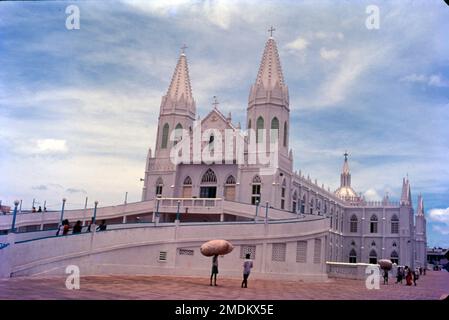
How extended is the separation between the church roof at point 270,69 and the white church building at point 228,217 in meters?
0.11

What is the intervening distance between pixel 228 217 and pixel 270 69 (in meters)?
17.3

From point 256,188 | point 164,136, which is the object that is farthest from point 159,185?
point 256,188

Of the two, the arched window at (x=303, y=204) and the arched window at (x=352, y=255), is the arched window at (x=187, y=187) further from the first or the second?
the arched window at (x=352, y=255)

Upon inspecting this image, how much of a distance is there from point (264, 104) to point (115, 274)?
88.6ft

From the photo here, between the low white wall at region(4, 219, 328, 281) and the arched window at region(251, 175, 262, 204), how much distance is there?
1351 centimetres

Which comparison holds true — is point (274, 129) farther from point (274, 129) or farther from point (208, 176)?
point (208, 176)

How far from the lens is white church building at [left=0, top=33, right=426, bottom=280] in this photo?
21.5m

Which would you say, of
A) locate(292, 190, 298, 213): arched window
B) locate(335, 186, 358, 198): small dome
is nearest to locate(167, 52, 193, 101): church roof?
locate(292, 190, 298, 213): arched window

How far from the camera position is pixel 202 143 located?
142ft

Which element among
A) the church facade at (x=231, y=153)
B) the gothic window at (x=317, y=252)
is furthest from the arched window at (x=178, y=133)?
the gothic window at (x=317, y=252)

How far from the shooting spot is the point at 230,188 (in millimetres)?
41344

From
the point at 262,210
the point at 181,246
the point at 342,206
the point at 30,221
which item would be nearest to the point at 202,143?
the point at 262,210
